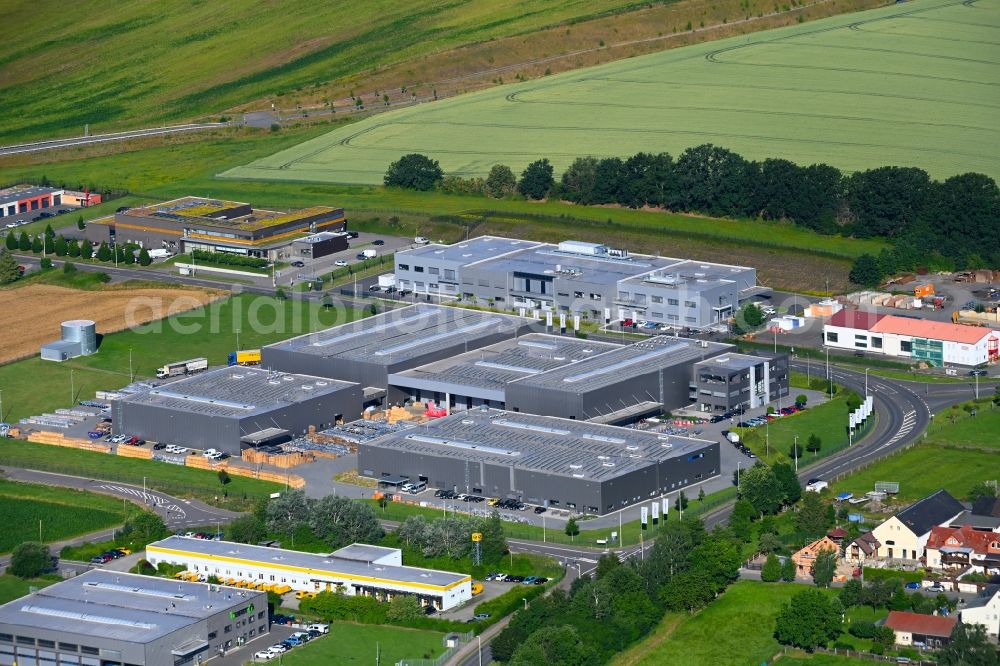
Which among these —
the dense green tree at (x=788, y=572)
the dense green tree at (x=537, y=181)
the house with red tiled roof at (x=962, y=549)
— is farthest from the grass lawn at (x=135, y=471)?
the dense green tree at (x=537, y=181)

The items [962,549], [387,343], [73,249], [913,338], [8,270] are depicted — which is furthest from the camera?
[73,249]

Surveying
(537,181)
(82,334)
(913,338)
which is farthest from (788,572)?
(537,181)

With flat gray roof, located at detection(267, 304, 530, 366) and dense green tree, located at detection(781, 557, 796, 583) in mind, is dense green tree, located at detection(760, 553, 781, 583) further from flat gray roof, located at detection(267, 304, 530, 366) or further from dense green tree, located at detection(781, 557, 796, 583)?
flat gray roof, located at detection(267, 304, 530, 366)

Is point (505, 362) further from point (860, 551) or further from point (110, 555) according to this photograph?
point (860, 551)

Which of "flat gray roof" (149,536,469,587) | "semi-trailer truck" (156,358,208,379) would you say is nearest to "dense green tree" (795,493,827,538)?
"flat gray roof" (149,536,469,587)

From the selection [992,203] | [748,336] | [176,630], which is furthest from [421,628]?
[992,203]

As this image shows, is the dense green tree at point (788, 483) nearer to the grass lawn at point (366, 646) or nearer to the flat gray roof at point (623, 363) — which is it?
the flat gray roof at point (623, 363)

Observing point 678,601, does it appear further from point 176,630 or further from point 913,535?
point 176,630
